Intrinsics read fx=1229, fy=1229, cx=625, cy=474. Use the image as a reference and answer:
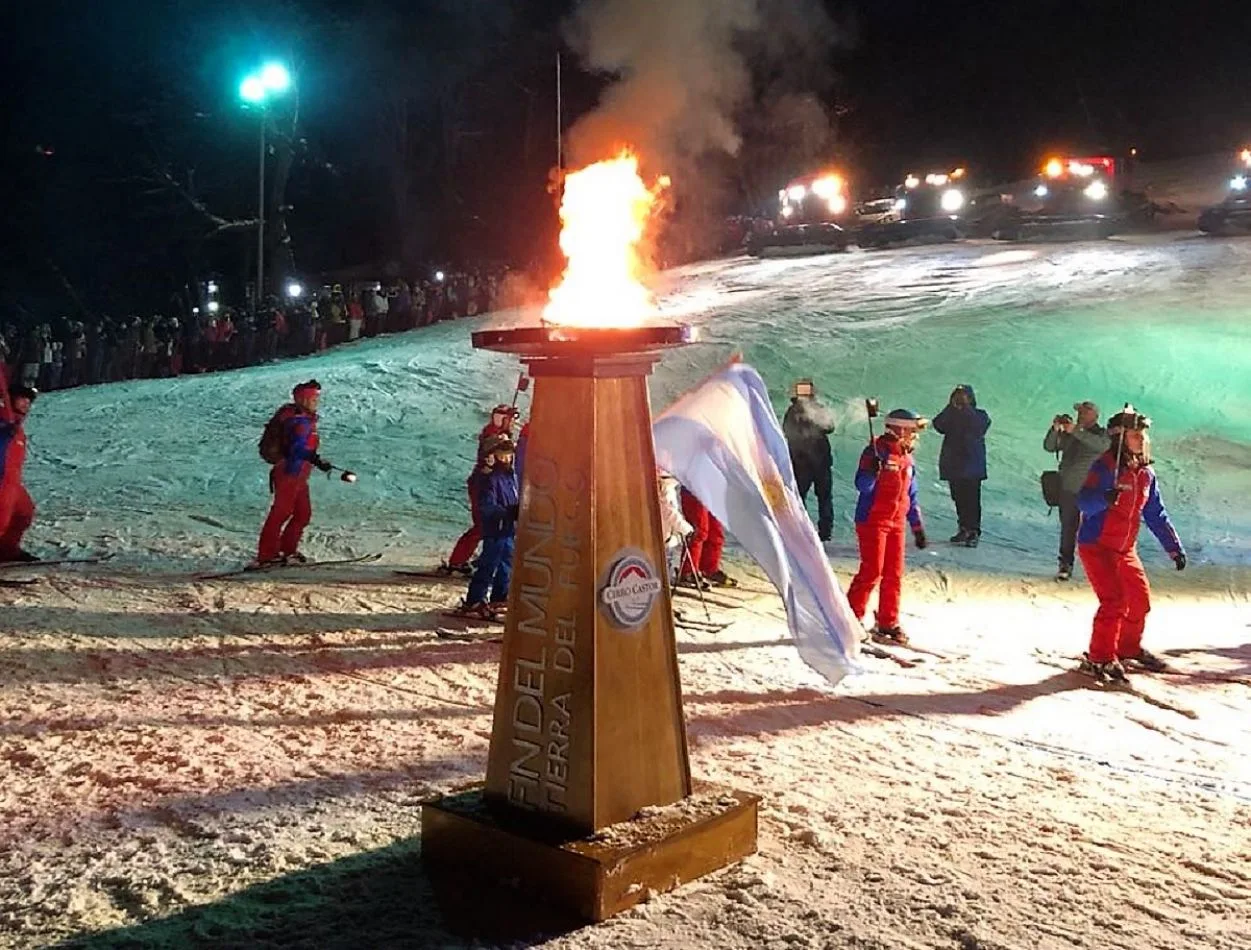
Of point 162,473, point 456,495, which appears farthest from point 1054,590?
point 162,473

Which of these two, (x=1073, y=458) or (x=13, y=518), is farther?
(x=1073, y=458)

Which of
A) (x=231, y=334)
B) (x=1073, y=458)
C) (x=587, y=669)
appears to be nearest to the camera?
(x=587, y=669)

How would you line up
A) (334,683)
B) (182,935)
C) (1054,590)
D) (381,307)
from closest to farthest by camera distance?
(182,935) < (334,683) < (1054,590) < (381,307)

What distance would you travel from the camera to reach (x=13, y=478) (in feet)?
35.9

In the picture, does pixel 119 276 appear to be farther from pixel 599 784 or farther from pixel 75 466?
pixel 599 784

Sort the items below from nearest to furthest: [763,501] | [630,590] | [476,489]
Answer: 1. [630,590]
2. [763,501]
3. [476,489]

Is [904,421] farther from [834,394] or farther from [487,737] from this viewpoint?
[834,394]

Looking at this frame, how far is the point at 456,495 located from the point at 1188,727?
10.5 meters

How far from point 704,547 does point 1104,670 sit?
13.8 feet

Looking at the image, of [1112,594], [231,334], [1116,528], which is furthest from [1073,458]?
[231,334]

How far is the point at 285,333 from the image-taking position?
30.0 m

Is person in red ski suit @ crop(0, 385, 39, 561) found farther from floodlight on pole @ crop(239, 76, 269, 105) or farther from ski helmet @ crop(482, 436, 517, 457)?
floodlight on pole @ crop(239, 76, 269, 105)

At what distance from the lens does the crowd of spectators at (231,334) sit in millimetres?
26844

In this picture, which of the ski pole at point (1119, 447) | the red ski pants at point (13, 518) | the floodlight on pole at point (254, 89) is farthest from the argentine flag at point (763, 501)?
the floodlight on pole at point (254, 89)
